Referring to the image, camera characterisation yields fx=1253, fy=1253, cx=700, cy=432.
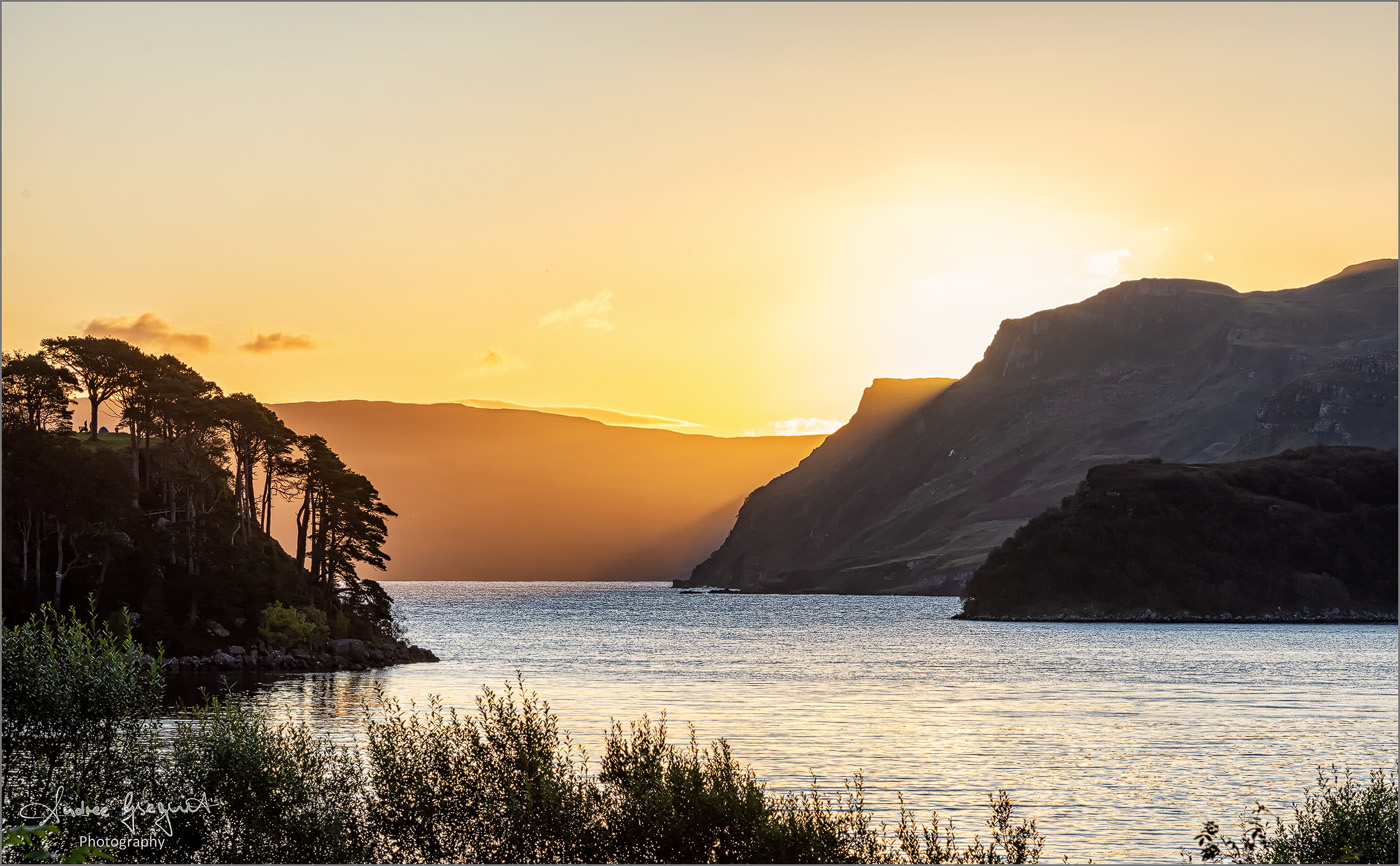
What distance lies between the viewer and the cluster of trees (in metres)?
108

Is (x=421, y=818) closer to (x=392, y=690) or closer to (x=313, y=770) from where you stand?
(x=313, y=770)

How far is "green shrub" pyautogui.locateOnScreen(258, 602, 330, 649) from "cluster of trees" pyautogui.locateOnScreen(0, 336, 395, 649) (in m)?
1.64

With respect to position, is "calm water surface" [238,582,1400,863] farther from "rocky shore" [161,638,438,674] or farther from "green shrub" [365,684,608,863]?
"green shrub" [365,684,608,863]

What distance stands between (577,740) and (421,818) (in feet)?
120

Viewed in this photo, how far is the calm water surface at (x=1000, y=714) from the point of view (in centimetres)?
5875

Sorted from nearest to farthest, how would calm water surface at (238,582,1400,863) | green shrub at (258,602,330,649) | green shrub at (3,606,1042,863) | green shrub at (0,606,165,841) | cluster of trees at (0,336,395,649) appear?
green shrub at (3,606,1042,863), green shrub at (0,606,165,841), calm water surface at (238,582,1400,863), cluster of trees at (0,336,395,649), green shrub at (258,602,330,649)

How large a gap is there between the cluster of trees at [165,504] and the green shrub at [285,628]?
1636 millimetres

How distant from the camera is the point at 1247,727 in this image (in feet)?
287

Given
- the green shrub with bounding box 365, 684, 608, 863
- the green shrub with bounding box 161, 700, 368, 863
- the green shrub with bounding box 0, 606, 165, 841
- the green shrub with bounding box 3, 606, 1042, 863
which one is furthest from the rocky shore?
the green shrub with bounding box 365, 684, 608, 863

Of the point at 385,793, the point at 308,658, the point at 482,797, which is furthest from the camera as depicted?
the point at 308,658

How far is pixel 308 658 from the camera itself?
123 m

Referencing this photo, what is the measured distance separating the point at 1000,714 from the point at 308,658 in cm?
6759

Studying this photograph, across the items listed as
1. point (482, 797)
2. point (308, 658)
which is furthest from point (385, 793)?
point (308, 658)

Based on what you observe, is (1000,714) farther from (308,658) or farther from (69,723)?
(69,723)
